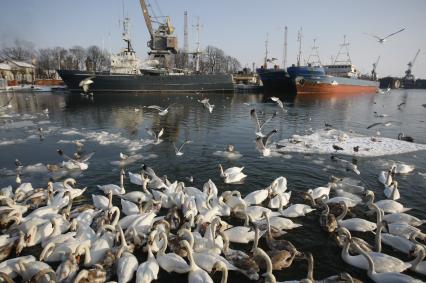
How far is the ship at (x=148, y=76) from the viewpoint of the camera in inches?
2734

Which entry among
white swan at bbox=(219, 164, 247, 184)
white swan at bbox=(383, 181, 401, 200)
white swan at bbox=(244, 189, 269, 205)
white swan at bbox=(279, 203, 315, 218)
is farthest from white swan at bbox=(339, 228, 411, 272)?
white swan at bbox=(219, 164, 247, 184)

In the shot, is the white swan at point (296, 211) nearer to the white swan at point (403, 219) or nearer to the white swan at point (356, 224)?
the white swan at point (356, 224)

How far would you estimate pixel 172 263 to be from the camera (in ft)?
25.7

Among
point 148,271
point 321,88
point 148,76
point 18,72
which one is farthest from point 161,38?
point 148,271

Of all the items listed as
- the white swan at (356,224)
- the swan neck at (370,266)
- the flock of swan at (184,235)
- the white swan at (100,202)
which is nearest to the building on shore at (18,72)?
the white swan at (100,202)

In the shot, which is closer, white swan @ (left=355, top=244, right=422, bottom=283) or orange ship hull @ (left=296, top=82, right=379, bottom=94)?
white swan @ (left=355, top=244, right=422, bottom=283)

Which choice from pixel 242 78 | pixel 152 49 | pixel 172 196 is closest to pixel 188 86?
pixel 152 49

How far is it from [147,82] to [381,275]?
7006 centimetres

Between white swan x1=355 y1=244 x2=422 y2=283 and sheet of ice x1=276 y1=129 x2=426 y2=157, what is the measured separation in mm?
11422

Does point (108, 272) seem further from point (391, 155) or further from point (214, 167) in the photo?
point (391, 155)

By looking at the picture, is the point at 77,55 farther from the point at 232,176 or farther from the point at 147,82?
the point at 232,176

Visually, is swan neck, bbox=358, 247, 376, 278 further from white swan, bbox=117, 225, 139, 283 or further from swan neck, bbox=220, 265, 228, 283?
white swan, bbox=117, 225, 139, 283

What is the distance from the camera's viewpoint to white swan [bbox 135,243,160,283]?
288 inches

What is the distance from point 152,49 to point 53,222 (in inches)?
3177
